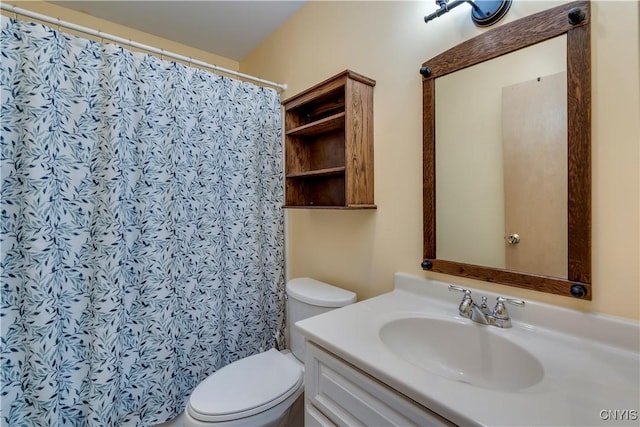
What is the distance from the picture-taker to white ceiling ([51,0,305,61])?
5.86 feet

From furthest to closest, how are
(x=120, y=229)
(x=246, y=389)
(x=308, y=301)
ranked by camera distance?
1. (x=308, y=301)
2. (x=120, y=229)
3. (x=246, y=389)

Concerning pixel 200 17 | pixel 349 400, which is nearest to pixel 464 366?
→ pixel 349 400

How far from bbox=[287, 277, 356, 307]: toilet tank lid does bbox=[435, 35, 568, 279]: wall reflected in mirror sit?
49cm

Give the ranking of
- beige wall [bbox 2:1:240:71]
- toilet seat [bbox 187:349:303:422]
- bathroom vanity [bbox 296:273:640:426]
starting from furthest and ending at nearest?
beige wall [bbox 2:1:240:71]
toilet seat [bbox 187:349:303:422]
bathroom vanity [bbox 296:273:640:426]

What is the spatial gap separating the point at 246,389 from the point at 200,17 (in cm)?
221

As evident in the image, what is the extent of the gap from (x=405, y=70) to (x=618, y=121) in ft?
2.43

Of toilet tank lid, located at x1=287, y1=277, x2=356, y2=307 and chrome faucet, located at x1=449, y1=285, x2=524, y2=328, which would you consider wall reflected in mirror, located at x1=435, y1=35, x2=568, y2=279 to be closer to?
chrome faucet, located at x1=449, y1=285, x2=524, y2=328

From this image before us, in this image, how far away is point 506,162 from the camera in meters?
0.97

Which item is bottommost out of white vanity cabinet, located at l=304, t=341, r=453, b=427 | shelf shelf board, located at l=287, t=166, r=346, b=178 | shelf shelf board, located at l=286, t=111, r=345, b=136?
white vanity cabinet, located at l=304, t=341, r=453, b=427

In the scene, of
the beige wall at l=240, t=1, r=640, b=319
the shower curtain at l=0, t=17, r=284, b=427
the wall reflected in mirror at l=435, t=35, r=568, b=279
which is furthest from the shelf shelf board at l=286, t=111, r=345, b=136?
the wall reflected in mirror at l=435, t=35, r=568, b=279

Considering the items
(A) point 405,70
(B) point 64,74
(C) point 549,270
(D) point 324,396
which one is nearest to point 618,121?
(C) point 549,270

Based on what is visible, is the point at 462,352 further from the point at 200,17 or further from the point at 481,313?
the point at 200,17

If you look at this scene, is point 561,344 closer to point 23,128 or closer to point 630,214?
point 630,214

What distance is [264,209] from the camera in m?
1.84
